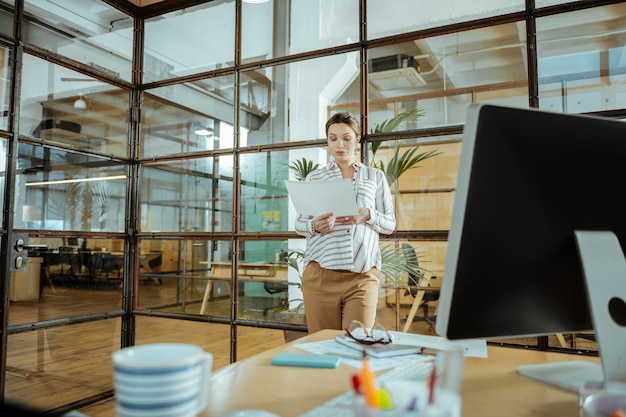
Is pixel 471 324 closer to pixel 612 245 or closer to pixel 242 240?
pixel 612 245

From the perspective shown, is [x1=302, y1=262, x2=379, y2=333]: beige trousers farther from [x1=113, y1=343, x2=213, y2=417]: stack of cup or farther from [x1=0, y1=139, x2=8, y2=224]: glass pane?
[x1=0, y1=139, x2=8, y2=224]: glass pane

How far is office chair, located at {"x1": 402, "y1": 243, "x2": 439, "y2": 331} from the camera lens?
7.71ft

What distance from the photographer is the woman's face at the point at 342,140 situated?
84.5 inches

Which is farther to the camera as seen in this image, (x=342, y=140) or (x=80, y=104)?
(x=80, y=104)

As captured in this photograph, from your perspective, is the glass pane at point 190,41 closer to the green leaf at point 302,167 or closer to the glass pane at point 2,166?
the green leaf at point 302,167

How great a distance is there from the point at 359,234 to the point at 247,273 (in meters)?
1.06

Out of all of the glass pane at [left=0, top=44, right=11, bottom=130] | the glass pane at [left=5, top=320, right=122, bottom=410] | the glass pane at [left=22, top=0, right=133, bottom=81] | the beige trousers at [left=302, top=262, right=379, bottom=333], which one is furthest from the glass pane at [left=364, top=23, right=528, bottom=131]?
the glass pane at [left=5, top=320, right=122, bottom=410]

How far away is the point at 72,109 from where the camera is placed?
2918 mm

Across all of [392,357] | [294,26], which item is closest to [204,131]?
[294,26]

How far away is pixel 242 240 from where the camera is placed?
2.92m

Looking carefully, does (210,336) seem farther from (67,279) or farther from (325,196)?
(325,196)

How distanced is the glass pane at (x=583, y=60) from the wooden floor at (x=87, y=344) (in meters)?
1.15

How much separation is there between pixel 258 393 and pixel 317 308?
1.25 metres

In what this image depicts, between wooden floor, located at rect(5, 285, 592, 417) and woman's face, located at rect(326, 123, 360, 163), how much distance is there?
30.2 inches
